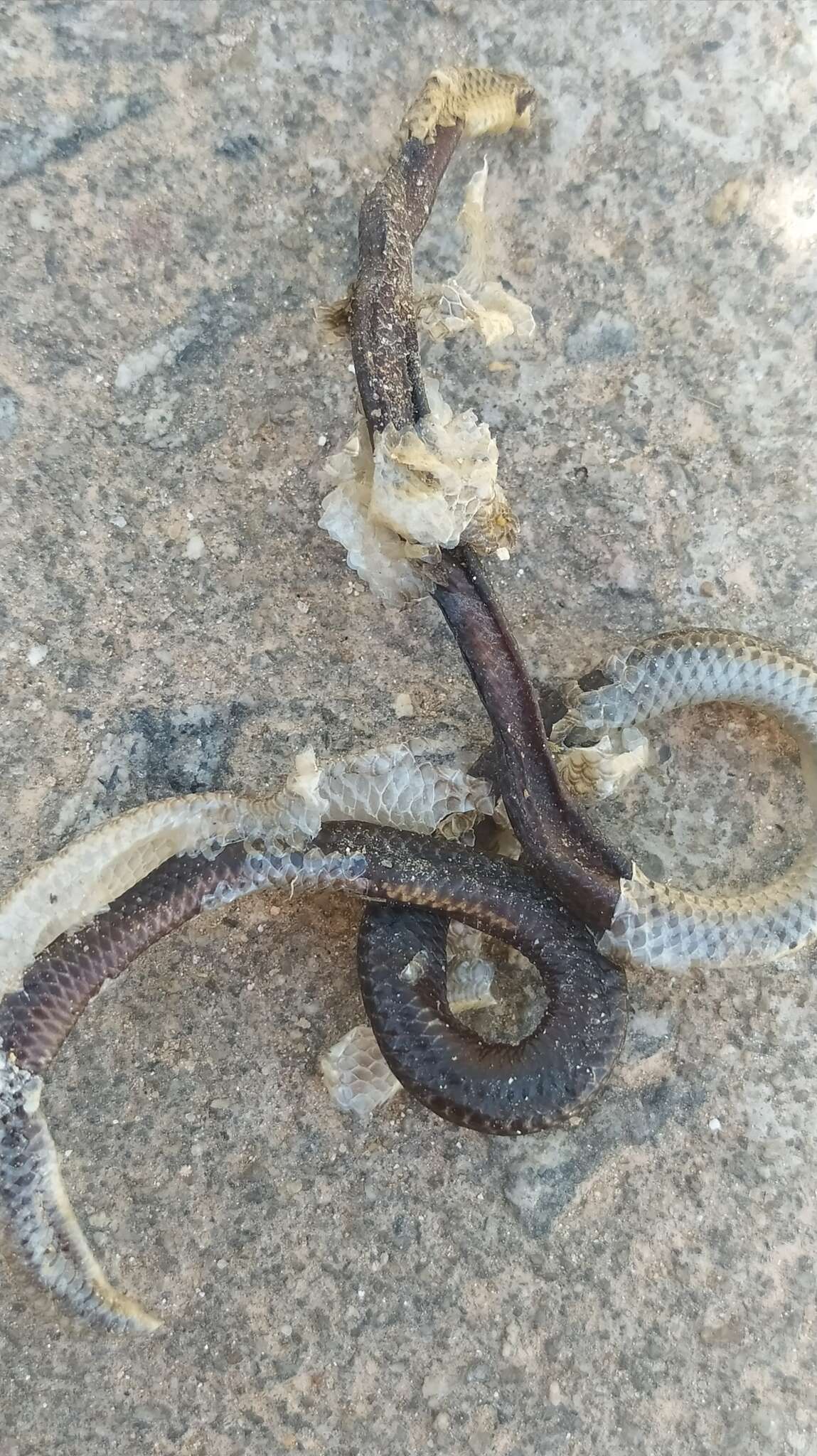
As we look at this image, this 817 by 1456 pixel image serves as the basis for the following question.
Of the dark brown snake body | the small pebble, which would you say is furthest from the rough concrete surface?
the dark brown snake body

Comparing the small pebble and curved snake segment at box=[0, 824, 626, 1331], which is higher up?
the small pebble

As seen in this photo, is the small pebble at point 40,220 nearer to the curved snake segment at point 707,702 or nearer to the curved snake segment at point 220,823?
the curved snake segment at point 220,823

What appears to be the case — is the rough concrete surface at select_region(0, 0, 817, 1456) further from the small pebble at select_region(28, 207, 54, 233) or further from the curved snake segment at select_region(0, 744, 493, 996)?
the curved snake segment at select_region(0, 744, 493, 996)

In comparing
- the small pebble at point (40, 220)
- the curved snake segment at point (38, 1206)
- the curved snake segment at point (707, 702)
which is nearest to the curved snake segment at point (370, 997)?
the curved snake segment at point (38, 1206)

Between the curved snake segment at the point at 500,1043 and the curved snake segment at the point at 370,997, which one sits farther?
the curved snake segment at the point at 500,1043

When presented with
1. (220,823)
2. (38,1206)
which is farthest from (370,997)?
(38,1206)

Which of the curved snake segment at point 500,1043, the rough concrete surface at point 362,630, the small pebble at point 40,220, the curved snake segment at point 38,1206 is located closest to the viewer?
the curved snake segment at point 38,1206

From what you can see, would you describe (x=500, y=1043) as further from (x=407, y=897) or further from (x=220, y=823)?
(x=220, y=823)

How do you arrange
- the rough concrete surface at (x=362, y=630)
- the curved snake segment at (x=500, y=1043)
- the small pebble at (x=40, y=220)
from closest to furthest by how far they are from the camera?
the curved snake segment at (x=500, y=1043) → the rough concrete surface at (x=362, y=630) → the small pebble at (x=40, y=220)
